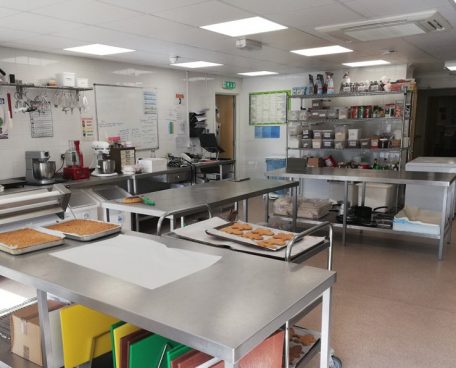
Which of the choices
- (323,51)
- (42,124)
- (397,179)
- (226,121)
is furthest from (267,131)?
(42,124)

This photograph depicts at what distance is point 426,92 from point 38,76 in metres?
7.26

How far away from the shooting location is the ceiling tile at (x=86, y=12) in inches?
114

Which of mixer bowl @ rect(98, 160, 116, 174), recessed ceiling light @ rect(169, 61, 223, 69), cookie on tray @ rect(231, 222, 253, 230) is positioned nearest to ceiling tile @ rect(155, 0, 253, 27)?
cookie on tray @ rect(231, 222, 253, 230)

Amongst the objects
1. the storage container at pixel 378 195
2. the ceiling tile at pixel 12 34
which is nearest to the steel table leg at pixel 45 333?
the ceiling tile at pixel 12 34

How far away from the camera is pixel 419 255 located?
430 centimetres

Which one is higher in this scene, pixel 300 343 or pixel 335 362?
pixel 300 343

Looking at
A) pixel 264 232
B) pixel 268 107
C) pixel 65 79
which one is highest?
pixel 65 79

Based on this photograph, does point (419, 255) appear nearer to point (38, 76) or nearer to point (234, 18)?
point (234, 18)

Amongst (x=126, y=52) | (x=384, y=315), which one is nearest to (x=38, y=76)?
(x=126, y=52)

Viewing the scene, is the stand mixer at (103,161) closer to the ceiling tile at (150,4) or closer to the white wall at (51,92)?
the white wall at (51,92)

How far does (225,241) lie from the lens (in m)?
2.11

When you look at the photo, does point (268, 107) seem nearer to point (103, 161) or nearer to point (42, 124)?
point (103, 161)

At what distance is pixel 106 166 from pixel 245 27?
7.86 feet

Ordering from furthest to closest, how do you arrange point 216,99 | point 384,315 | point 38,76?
point 216,99
point 38,76
point 384,315
